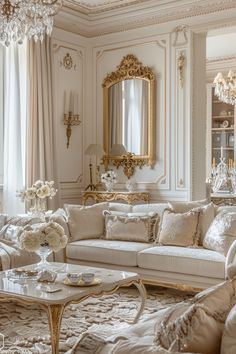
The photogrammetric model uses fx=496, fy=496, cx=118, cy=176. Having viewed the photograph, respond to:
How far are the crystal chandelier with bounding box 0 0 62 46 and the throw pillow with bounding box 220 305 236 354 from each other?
2859 mm

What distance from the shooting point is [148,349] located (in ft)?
4.63

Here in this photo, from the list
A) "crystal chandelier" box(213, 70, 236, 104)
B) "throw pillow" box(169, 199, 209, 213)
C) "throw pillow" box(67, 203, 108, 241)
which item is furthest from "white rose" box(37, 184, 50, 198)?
"crystal chandelier" box(213, 70, 236, 104)

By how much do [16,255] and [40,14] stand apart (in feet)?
6.30

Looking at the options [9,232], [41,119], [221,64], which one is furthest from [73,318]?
[221,64]

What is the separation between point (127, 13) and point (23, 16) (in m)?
→ 2.44

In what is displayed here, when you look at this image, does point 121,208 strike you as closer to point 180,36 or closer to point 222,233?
point 222,233

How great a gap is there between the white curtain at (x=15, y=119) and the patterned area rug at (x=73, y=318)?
1.86 m

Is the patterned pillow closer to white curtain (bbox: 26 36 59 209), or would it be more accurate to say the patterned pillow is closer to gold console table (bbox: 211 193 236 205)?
white curtain (bbox: 26 36 59 209)

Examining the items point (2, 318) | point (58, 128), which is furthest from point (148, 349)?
point (58, 128)

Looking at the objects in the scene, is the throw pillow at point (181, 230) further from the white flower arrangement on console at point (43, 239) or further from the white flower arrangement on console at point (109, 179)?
the white flower arrangement on console at point (109, 179)

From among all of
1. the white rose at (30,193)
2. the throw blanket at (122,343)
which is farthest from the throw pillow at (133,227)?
the throw blanket at (122,343)

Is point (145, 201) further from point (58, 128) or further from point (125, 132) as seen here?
point (58, 128)

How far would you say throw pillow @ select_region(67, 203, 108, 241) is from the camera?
4841mm

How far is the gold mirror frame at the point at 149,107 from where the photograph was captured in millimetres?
6000
